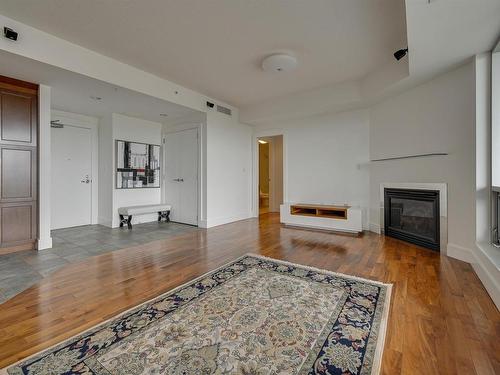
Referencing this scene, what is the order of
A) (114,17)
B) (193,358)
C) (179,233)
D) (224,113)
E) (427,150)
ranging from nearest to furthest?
1. (193,358)
2. (114,17)
3. (427,150)
4. (179,233)
5. (224,113)

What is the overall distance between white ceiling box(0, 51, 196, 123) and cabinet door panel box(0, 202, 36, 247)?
1710 millimetres

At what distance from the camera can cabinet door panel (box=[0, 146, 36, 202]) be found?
123 inches

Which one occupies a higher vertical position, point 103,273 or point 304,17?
point 304,17

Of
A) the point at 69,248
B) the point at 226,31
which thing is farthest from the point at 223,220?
the point at 226,31

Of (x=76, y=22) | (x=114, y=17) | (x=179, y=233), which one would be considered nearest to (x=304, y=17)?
(x=114, y=17)

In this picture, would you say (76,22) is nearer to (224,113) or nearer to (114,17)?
(114,17)

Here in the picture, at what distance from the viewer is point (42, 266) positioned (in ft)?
8.89

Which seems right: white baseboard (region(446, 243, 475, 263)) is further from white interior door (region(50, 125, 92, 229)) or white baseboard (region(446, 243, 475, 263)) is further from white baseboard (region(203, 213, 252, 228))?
white interior door (region(50, 125, 92, 229))

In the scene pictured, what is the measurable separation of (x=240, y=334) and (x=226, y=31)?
2.96 m

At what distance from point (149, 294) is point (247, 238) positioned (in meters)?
2.09

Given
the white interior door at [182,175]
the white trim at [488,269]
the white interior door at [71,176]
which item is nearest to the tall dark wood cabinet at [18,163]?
the white interior door at [71,176]

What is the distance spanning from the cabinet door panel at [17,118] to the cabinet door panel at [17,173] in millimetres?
132

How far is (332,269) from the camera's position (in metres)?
2.58

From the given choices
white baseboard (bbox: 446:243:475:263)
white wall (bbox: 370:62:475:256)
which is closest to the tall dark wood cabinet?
white wall (bbox: 370:62:475:256)
